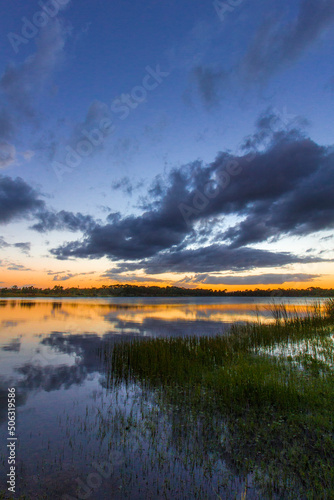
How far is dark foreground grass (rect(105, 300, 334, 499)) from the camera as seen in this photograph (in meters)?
5.37

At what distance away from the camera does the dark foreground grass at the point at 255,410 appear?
17.6ft

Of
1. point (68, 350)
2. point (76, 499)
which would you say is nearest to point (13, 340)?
point (68, 350)

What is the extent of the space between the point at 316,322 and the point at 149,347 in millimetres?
16568

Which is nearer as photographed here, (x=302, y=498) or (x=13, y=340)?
(x=302, y=498)

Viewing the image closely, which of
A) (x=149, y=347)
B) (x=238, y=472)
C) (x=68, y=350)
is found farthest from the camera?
(x=68, y=350)

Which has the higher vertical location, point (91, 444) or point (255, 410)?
point (255, 410)

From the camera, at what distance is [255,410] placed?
8.12m

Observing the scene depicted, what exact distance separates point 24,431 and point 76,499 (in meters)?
3.84

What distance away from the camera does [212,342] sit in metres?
16.6

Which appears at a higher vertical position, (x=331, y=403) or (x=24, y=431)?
(x=331, y=403)

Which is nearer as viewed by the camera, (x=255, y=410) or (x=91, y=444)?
(x=91, y=444)

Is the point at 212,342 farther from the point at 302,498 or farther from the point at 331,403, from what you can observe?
the point at 302,498

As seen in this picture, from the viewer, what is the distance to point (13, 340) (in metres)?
24.3

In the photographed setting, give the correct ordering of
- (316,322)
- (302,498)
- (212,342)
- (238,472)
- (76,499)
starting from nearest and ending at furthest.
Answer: (302,498) → (76,499) → (238,472) → (212,342) → (316,322)
